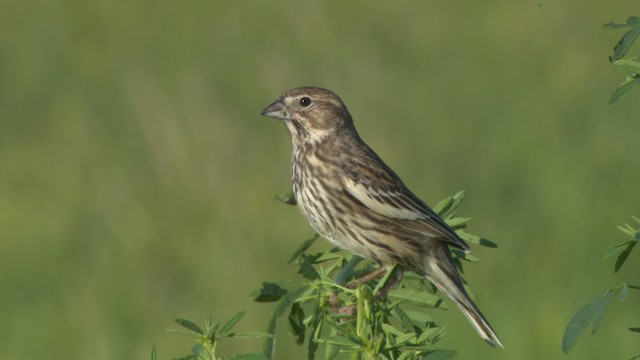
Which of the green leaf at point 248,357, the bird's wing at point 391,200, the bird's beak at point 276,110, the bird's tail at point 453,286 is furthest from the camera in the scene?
the bird's beak at point 276,110

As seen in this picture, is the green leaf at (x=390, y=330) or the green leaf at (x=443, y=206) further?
the green leaf at (x=443, y=206)

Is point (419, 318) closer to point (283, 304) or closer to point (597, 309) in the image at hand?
point (283, 304)

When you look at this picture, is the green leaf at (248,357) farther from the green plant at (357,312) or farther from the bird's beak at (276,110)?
the bird's beak at (276,110)

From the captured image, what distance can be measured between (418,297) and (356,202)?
2546 mm

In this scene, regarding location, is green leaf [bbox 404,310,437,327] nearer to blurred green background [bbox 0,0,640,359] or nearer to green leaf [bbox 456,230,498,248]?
green leaf [bbox 456,230,498,248]

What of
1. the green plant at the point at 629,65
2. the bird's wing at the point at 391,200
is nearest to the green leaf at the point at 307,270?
the green plant at the point at 629,65

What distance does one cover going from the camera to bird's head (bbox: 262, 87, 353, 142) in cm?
660

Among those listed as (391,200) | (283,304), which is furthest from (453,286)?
(283,304)

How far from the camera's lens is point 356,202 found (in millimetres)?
6168

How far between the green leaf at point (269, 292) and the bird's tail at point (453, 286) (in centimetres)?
210

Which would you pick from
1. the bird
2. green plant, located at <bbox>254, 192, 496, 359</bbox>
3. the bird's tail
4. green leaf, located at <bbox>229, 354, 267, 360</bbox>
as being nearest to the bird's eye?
the bird

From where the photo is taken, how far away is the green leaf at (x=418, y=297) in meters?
3.60

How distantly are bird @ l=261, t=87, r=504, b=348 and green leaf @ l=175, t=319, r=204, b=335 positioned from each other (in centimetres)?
247

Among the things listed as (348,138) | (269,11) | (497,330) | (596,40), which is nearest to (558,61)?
(596,40)
